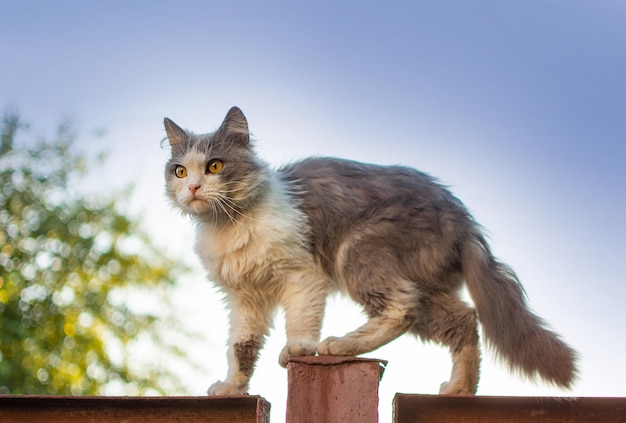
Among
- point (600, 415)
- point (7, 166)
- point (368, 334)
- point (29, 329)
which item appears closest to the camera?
point (600, 415)

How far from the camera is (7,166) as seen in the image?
1069 cm

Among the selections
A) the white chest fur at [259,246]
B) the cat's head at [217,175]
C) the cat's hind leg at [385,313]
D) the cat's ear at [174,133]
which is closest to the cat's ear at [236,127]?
the cat's head at [217,175]

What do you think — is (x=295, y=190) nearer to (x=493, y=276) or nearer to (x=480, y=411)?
(x=493, y=276)

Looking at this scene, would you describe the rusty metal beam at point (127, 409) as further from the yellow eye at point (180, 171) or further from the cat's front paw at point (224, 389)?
the yellow eye at point (180, 171)

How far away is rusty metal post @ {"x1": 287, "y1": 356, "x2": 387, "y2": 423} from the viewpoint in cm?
228

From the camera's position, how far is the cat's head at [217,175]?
3.14 metres

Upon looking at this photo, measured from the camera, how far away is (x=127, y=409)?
2.38m

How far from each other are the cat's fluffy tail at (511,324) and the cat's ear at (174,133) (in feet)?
4.56

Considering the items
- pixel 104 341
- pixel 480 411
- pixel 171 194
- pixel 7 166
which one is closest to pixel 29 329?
pixel 104 341

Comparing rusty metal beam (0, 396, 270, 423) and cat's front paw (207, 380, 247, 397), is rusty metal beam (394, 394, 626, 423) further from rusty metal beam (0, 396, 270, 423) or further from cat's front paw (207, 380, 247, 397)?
cat's front paw (207, 380, 247, 397)

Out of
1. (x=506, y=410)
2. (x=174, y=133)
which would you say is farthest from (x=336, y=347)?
(x=174, y=133)

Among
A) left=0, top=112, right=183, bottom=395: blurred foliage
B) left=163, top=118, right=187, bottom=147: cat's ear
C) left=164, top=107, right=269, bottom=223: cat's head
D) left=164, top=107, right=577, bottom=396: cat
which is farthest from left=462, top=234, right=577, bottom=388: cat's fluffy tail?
left=0, top=112, right=183, bottom=395: blurred foliage

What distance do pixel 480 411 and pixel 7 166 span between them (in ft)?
32.1

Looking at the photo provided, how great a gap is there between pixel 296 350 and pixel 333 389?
0.44 metres
